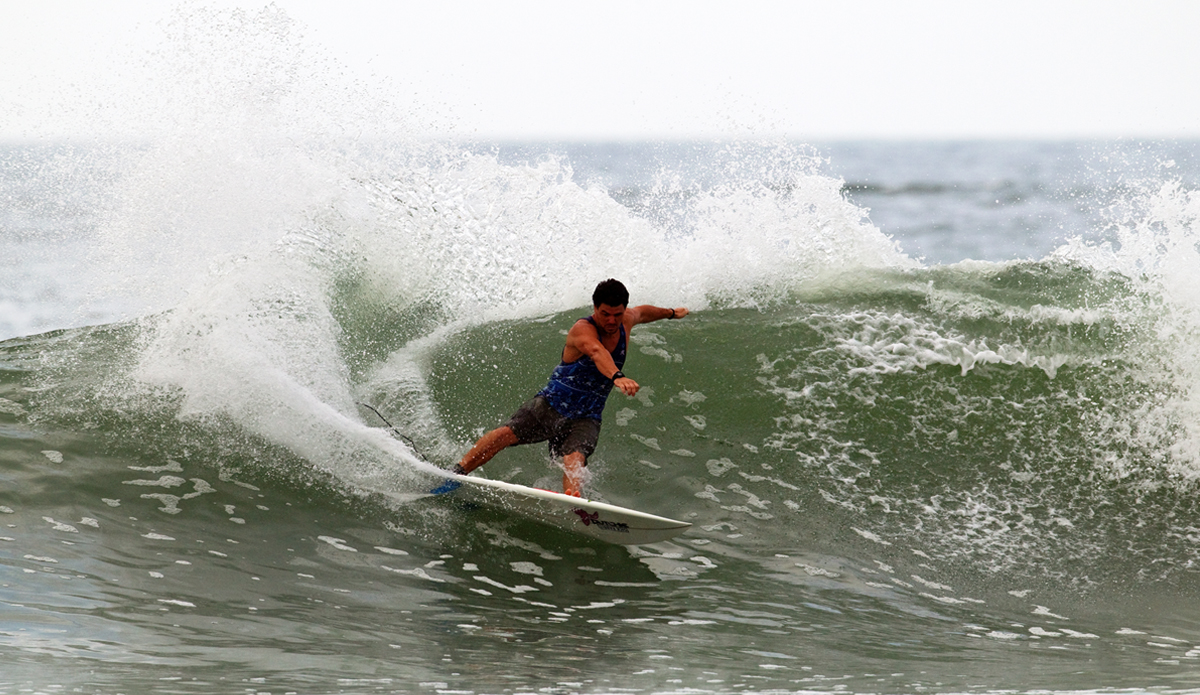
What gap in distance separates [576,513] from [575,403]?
2.31 feet

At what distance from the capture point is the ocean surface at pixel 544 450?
15.5 feet

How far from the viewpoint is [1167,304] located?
8094 millimetres

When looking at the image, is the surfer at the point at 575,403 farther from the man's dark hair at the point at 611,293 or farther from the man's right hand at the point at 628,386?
the man's right hand at the point at 628,386

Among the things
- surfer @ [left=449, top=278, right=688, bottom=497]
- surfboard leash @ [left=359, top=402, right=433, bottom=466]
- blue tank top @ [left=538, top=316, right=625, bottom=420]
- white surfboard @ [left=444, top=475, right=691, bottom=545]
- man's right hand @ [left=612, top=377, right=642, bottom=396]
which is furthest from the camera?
surfboard leash @ [left=359, top=402, right=433, bottom=466]

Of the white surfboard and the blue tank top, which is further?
the blue tank top

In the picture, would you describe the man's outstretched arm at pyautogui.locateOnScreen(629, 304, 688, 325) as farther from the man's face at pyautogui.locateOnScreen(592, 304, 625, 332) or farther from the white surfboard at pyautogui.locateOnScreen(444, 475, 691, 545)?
the white surfboard at pyautogui.locateOnScreen(444, 475, 691, 545)

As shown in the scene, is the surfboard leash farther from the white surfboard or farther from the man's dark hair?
the man's dark hair

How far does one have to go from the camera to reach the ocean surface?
472 cm

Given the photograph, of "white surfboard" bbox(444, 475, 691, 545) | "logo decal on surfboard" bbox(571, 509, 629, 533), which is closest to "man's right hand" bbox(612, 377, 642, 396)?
"white surfboard" bbox(444, 475, 691, 545)

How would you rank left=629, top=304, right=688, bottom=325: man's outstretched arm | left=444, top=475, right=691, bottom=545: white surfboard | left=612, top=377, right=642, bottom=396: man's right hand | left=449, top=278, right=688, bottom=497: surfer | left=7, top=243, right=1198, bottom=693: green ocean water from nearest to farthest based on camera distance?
1. left=7, top=243, right=1198, bottom=693: green ocean water
2. left=612, top=377, right=642, bottom=396: man's right hand
3. left=444, top=475, right=691, bottom=545: white surfboard
4. left=449, top=278, right=688, bottom=497: surfer
5. left=629, top=304, right=688, bottom=325: man's outstretched arm

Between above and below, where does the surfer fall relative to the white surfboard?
above

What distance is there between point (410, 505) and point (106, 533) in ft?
5.68

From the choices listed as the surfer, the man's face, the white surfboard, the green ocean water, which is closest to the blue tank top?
the surfer

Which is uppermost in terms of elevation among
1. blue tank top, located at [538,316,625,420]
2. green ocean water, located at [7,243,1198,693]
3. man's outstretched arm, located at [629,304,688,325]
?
man's outstretched arm, located at [629,304,688,325]
